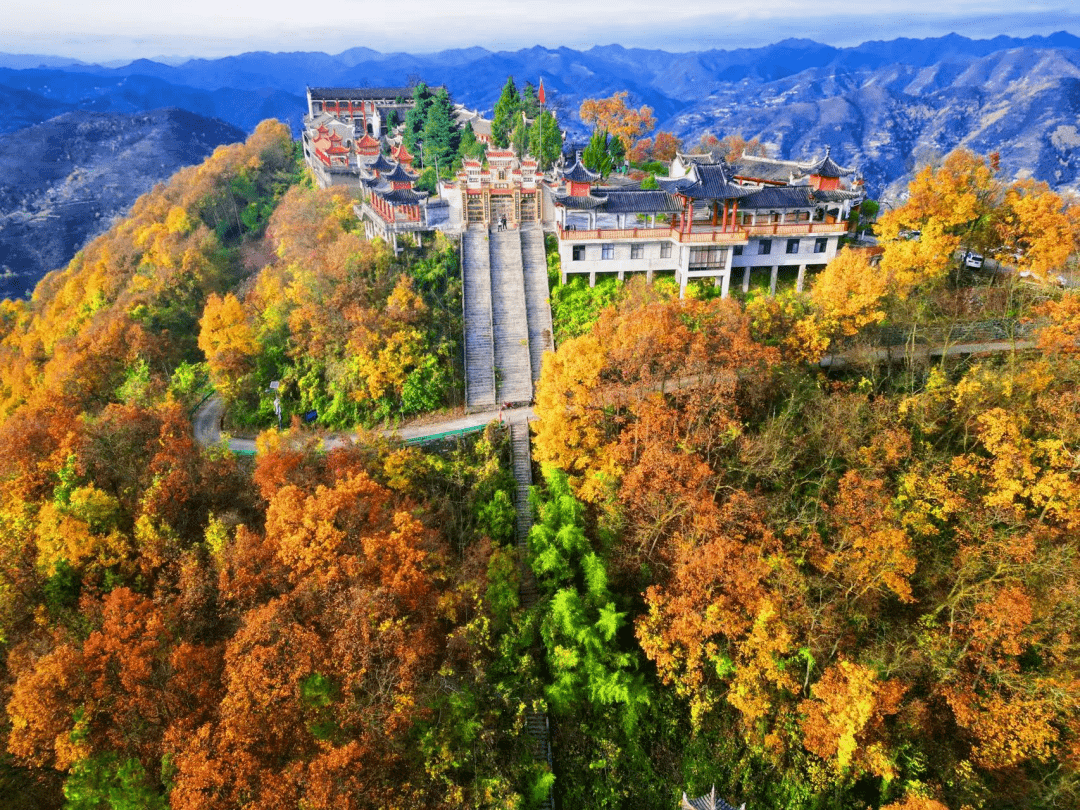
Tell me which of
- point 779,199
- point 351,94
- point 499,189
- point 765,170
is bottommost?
point 779,199

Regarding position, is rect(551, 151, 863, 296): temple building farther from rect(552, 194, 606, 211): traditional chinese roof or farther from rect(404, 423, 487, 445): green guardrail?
rect(404, 423, 487, 445): green guardrail

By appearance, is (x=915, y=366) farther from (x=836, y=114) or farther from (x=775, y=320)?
(x=836, y=114)

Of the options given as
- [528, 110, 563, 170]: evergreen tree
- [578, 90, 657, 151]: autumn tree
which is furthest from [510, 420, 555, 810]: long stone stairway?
[578, 90, 657, 151]: autumn tree

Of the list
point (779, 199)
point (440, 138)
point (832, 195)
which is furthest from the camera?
point (440, 138)

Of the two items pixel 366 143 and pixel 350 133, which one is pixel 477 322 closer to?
pixel 366 143

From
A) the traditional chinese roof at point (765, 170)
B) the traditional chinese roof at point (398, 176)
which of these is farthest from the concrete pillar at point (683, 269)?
the traditional chinese roof at point (398, 176)

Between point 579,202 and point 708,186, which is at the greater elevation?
point 708,186

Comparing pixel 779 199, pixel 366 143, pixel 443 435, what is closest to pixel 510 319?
pixel 443 435

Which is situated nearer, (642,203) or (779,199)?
(642,203)
